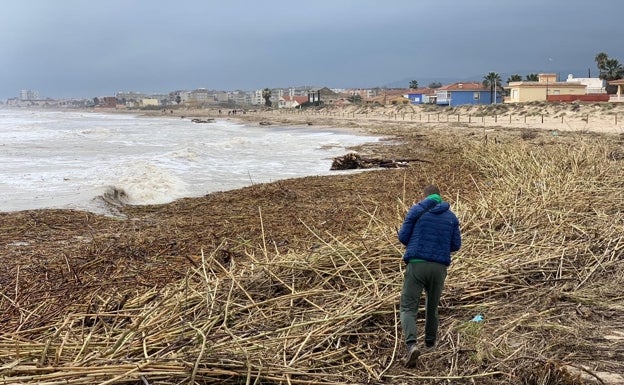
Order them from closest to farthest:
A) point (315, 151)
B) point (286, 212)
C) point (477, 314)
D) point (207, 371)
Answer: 1. point (207, 371)
2. point (477, 314)
3. point (286, 212)
4. point (315, 151)

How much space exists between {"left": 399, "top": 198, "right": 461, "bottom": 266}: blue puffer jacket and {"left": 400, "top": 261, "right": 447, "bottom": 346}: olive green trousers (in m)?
0.07

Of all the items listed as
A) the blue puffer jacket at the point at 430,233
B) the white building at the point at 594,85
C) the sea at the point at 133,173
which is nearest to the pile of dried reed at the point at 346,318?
the blue puffer jacket at the point at 430,233

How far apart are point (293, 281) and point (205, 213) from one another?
5670mm

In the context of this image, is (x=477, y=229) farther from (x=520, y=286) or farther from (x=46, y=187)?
(x=46, y=187)

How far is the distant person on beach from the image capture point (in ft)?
11.9

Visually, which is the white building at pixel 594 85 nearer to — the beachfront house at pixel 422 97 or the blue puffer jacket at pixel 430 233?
the beachfront house at pixel 422 97

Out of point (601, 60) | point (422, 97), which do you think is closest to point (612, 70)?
point (601, 60)

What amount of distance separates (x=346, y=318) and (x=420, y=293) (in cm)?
70

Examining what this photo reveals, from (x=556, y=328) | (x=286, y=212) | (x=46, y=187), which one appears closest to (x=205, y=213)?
(x=286, y=212)

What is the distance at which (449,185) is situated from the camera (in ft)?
40.6

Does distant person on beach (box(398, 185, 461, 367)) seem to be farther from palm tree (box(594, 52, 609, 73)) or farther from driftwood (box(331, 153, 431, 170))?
palm tree (box(594, 52, 609, 73))

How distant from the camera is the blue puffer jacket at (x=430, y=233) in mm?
3629

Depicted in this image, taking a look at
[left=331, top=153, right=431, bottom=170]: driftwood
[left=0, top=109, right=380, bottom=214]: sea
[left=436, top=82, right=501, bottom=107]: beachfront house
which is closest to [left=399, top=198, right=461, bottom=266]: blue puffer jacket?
[left=0, top=109, right=380, bottom=214]: sea

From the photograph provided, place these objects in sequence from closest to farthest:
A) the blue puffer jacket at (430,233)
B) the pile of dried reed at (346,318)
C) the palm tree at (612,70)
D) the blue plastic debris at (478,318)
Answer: the pile of dried reed at (346,318) → the blue puffer jacket at (430,233) → the blue plastic debris at (478,318) → the palm tree at (612,70)
